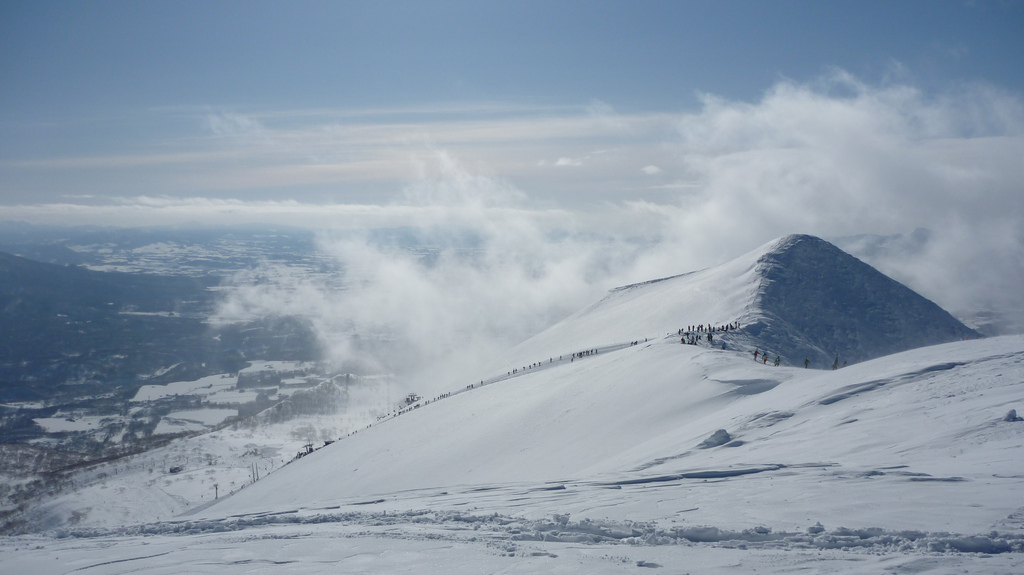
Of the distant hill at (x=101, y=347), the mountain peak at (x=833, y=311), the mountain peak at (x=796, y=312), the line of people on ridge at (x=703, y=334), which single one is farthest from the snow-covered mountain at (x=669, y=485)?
the distant hill at (x=101, y=347)

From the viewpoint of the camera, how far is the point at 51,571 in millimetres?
12305

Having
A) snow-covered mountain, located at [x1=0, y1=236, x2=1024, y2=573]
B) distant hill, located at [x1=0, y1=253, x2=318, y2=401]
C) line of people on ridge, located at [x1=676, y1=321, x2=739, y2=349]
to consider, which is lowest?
snow-covered mountain, located at [x1=0, y1=236, x2=1024, y2=573]

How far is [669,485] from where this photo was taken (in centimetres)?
1402

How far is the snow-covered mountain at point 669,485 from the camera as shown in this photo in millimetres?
9406

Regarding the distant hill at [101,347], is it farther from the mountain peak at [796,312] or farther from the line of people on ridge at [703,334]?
the line of people on ridge at [703,334]

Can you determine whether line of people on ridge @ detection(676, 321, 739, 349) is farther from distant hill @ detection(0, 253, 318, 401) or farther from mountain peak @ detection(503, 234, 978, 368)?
distant hill @ detection(0, 253, 318, 401)

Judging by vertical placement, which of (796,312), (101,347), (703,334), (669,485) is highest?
(101,347)

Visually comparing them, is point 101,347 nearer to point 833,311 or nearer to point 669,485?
point 833,311

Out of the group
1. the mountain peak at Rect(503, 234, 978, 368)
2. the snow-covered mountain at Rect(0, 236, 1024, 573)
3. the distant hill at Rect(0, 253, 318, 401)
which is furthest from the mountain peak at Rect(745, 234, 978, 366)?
the distant hill at Rect(0, 253, 318, 401)

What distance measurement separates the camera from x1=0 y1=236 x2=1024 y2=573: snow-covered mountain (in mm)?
9406

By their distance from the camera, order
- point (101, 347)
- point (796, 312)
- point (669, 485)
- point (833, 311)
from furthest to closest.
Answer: point (101, 347), point (833, 311), point (796, 312), point (669, 485)

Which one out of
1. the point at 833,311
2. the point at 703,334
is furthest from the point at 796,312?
the point at 703,334

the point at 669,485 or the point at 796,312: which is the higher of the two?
the point at 796,312

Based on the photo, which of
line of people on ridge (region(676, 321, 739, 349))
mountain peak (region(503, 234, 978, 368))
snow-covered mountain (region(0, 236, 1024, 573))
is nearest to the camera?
snow-covered mountain (region(0, 236, 1024, 573))
